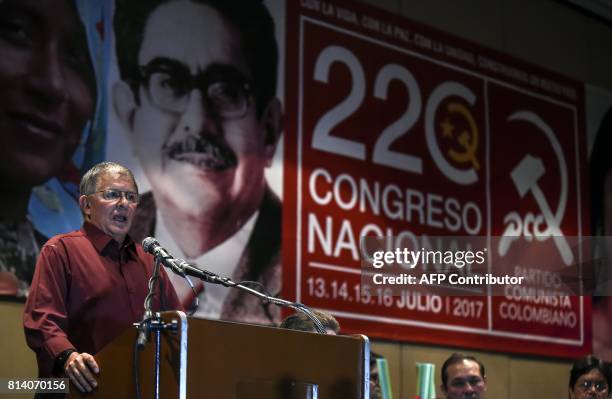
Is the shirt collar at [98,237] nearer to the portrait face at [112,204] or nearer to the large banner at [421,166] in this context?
the portrait face at [112,204]

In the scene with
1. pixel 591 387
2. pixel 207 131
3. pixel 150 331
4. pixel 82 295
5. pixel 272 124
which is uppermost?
pixel 272 124

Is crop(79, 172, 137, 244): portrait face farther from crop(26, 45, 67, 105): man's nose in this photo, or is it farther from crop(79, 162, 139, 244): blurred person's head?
crop(26, 45, 67, 105): man's nose

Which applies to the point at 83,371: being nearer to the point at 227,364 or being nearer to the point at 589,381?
the point at 227,364

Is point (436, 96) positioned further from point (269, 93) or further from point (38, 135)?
point (38, 135)

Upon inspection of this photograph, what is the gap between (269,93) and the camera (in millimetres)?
5512

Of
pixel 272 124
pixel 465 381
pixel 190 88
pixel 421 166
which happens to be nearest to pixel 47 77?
pixel 190 88

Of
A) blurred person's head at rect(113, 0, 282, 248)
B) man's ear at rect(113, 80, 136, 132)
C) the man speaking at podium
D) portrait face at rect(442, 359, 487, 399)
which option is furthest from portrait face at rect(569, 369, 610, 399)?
the man speaking at podium

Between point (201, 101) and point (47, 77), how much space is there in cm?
88

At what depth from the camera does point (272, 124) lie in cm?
550

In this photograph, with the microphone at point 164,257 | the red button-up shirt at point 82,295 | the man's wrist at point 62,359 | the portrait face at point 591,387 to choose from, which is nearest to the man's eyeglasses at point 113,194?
the red button-up shirt at point 82,295

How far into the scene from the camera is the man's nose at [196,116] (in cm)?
509

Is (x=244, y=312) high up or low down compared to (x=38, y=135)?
down

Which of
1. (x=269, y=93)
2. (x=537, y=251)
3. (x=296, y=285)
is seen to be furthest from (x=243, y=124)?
(x=537, y=251)

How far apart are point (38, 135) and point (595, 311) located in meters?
4.29
